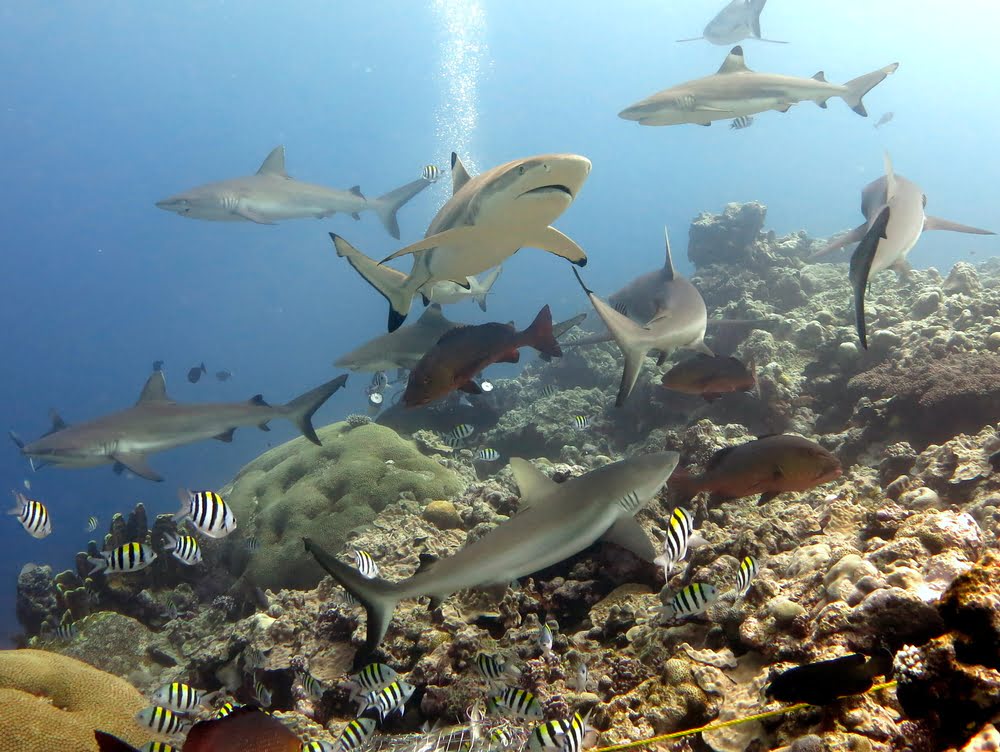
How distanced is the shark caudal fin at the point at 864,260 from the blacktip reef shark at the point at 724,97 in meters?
3.79

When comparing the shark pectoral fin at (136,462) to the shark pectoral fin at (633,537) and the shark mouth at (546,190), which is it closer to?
the shark pectoral fin at (633,537)

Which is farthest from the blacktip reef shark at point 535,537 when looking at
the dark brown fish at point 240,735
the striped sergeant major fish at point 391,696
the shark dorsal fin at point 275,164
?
the shark dorsal fin at point 275,164

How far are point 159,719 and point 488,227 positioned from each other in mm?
4263

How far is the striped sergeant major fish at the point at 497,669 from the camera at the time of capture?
3.41 meters

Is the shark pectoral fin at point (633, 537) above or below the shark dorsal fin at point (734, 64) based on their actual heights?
below

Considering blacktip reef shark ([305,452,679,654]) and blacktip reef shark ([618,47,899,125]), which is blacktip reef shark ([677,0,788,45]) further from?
blacktip reef shark ([305,452,679,654])

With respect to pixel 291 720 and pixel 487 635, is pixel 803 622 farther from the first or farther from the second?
pixel 291 720

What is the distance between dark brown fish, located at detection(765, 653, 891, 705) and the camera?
188 centimetres

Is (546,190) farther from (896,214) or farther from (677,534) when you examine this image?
(896,214)

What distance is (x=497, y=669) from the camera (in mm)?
3410

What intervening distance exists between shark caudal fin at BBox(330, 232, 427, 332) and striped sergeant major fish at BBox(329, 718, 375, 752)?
3029 mm

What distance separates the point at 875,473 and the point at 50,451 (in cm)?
1013

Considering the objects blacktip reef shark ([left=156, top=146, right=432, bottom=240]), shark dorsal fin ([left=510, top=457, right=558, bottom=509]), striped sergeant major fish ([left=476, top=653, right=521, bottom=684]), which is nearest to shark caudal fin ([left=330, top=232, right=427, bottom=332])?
shark dorsal fin ([left=510, top=457, right=558, bottom=509])

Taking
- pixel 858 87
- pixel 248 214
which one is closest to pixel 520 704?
pixel 858 87
